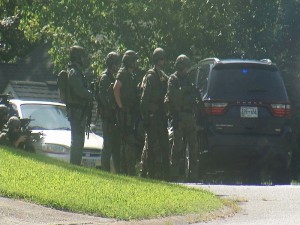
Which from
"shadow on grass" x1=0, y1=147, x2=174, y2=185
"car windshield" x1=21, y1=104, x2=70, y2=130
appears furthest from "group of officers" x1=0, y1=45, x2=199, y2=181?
"car windshield" x1=21, y1=104, x2=70, y2=130

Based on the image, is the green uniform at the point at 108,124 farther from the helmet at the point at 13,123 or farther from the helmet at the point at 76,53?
the helmet at the point at 13,123

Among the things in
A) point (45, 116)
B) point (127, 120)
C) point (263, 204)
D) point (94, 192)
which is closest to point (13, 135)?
point (127, 120)

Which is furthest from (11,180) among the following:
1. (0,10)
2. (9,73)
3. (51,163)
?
(9,73)

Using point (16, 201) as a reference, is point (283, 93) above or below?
above

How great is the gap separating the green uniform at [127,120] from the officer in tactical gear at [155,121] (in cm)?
20

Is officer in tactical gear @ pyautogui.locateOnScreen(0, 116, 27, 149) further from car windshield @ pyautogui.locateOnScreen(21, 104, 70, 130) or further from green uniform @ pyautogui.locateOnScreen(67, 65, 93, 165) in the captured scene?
car windshield @ pyautogui.locateOnScreen(21, 104, 70, 130)

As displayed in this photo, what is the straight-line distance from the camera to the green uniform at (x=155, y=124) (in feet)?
63.4

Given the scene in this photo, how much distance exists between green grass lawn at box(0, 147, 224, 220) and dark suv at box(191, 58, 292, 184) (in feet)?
10.8

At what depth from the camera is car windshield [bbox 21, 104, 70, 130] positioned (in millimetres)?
23562

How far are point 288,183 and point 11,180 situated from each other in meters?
7.89

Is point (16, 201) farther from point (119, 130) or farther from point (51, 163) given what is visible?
point (119, 130)

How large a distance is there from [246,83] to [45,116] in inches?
188

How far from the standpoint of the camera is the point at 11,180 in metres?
14.7

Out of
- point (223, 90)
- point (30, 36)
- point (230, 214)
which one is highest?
point (30, 36)
